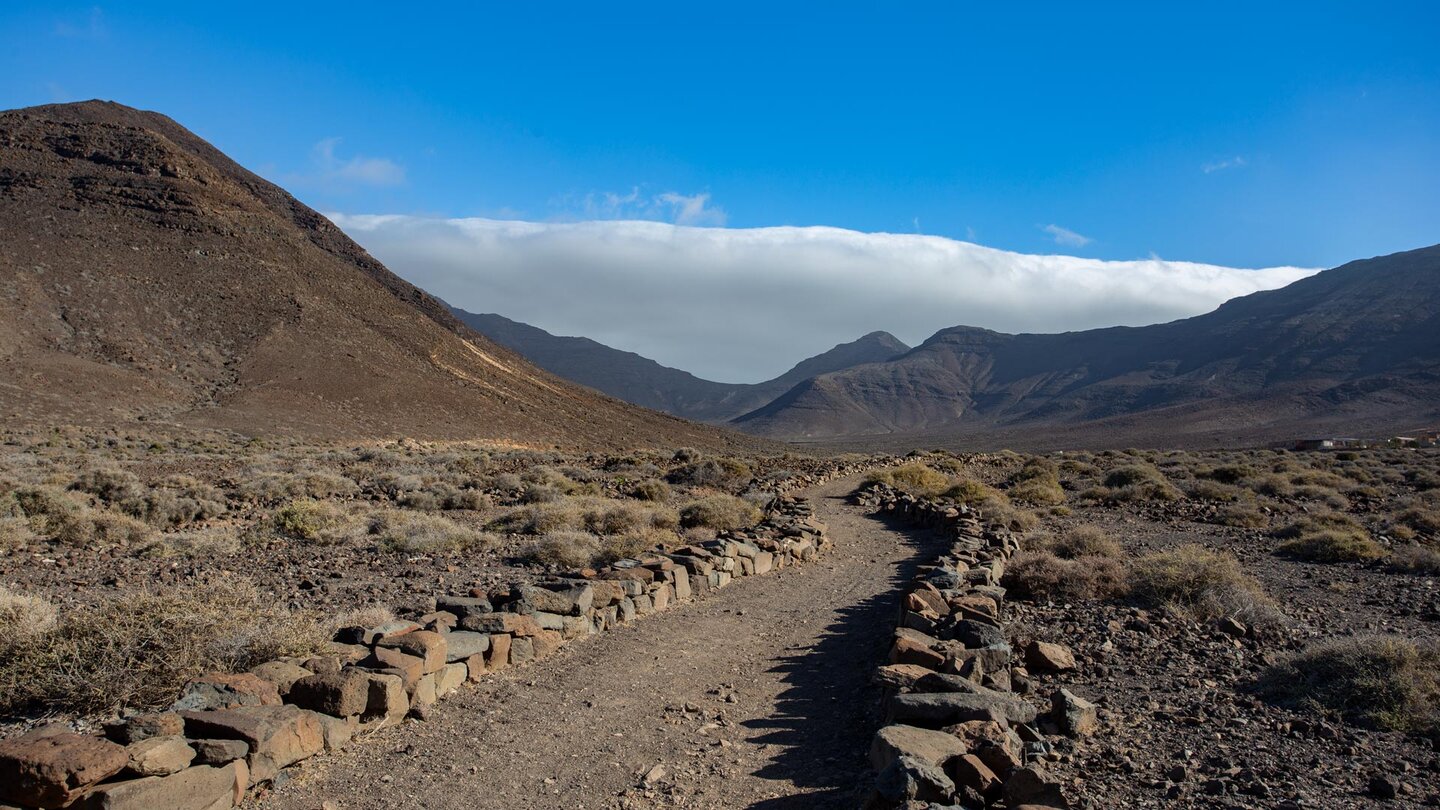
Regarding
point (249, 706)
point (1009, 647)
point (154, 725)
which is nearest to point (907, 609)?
point (1009, 647)

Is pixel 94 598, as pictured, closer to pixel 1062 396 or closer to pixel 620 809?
pixel 620 809

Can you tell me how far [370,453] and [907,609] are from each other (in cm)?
3271

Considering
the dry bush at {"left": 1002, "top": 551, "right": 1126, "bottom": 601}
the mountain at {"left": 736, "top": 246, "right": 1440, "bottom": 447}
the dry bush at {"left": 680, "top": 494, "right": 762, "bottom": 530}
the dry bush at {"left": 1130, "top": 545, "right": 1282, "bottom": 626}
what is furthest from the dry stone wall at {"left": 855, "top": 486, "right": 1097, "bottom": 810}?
the mountain at {"left": 736, "top": 246, "right": 1440, "bottom": 447}

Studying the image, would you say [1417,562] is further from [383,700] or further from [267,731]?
[267,731]

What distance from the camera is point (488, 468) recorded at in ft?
104

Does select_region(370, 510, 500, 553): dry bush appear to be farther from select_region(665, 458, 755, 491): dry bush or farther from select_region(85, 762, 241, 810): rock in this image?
select_region(665, 458, 755, 491): dry bush

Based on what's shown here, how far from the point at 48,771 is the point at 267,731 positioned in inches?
46.3

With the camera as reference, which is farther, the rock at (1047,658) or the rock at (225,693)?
the rock at (1047,658)

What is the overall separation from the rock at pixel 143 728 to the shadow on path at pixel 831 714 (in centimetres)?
348

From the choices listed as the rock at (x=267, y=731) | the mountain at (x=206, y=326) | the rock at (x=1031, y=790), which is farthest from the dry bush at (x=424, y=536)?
the mountain at (x=206, y=326)

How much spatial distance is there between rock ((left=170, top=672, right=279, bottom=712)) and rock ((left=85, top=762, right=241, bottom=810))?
2.02 ft

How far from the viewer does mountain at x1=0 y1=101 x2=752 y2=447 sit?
49.9m

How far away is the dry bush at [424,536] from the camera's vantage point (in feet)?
46.4

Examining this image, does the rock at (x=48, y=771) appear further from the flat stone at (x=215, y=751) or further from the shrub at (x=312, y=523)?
the shrub at (x=312, y=523)
